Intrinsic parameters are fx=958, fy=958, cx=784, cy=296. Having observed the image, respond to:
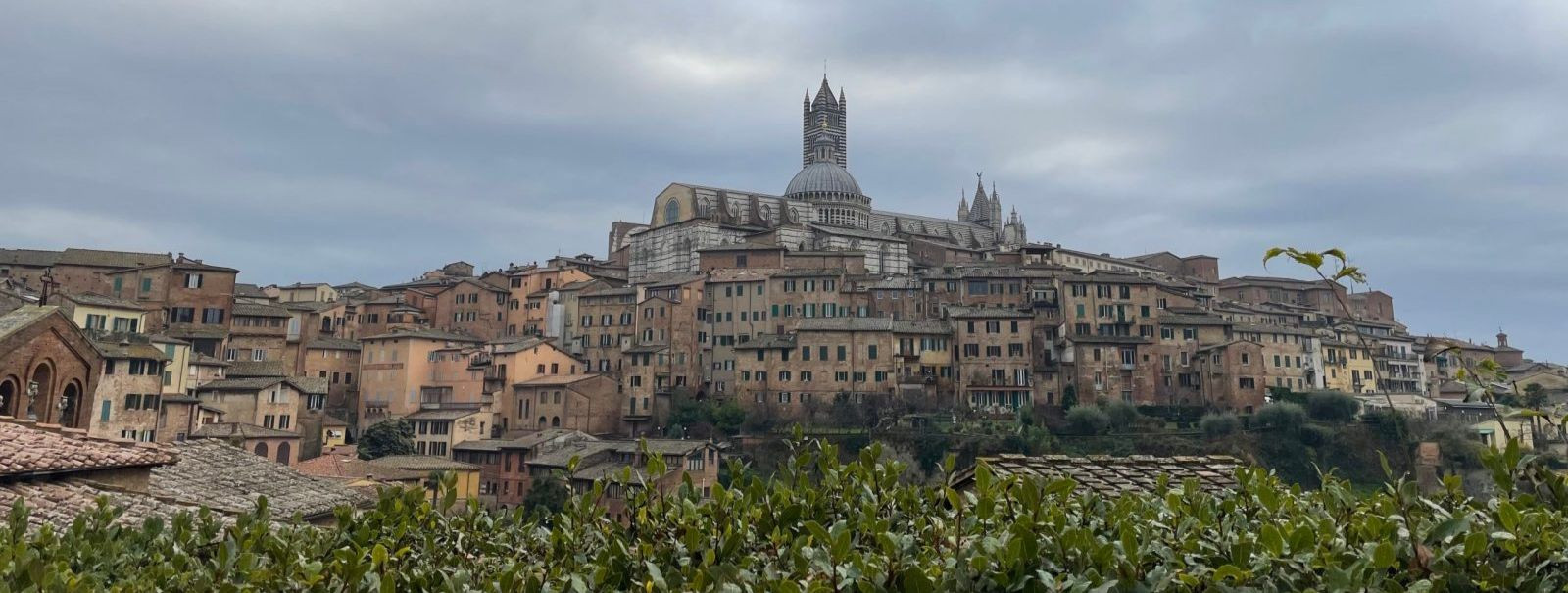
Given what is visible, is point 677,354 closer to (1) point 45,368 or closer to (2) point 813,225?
(2) point 813,225

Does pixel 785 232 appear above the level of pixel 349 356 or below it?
above

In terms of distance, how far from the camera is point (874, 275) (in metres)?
77.6

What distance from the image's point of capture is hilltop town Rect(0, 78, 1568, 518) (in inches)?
2143

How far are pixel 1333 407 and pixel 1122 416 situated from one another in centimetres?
1380

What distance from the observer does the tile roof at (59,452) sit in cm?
1386

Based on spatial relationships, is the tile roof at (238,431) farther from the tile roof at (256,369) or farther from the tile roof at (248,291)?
the tile roof at (248,291)

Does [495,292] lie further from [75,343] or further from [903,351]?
[75,343]

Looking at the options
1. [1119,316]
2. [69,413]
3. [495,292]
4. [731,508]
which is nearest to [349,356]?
[495,292]

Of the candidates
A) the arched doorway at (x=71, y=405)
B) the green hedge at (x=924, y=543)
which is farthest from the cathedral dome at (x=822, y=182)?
the green hedge at (x=924, y=543)

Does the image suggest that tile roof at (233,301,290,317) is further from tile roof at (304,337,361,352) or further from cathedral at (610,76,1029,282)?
cathedral at (610,76,1029,282)

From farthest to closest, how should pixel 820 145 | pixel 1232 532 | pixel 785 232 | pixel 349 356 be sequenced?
pixel 820 145, pixel 785 232, pixel 349 356, pixel 1232 532

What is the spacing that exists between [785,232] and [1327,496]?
81705 millimetres

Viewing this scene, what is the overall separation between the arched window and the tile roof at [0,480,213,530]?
79.0 metres

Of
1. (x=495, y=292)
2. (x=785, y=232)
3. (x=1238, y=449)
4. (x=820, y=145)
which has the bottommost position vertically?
(x=1238, y=449)
